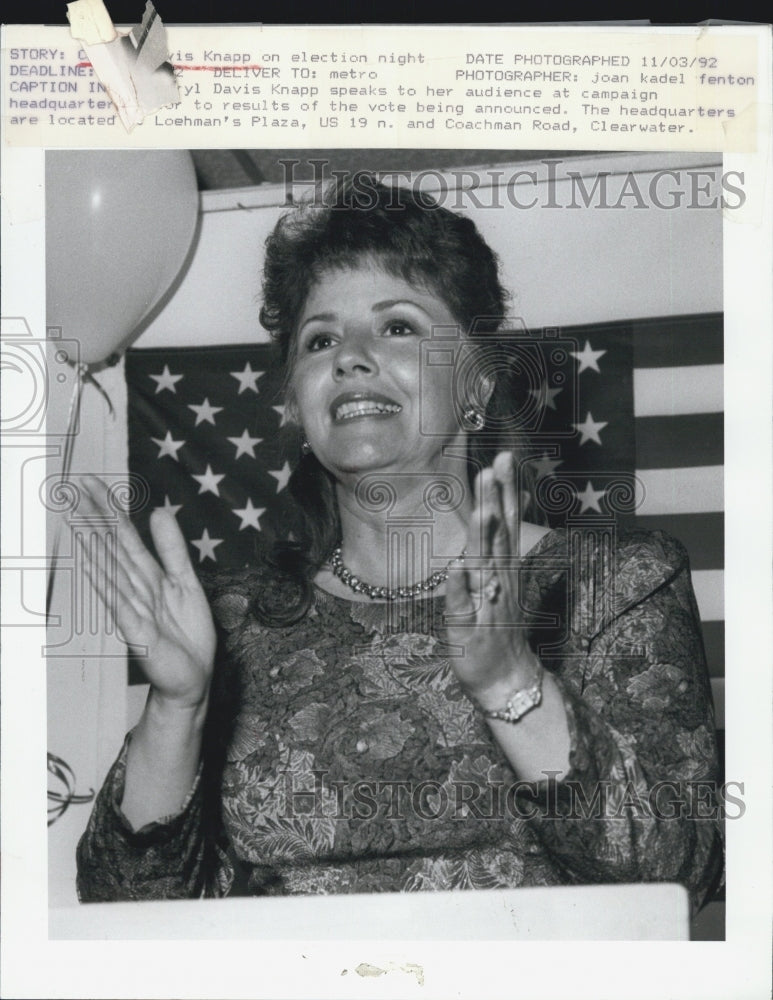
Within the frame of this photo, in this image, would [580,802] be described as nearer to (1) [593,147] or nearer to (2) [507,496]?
(2) [507,496]

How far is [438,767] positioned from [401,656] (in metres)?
0.22

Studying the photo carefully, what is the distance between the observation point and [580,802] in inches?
82.7

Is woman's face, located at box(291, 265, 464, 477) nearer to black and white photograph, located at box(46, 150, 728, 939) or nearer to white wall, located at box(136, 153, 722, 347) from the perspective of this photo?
black and white photograph, located at box(46, 150, 728, 939)

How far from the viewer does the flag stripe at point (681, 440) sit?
220 cm

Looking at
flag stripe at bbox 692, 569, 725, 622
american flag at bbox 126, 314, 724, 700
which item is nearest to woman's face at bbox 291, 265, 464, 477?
american flag at bbox 126, 314, 724, 700

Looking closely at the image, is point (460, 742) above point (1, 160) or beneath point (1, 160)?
beneath

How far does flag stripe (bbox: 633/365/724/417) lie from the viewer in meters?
2.20

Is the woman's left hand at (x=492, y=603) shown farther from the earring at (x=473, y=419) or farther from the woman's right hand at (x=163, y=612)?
the woman's right hand at (x=163, y=612)

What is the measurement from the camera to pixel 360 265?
218 centimetres

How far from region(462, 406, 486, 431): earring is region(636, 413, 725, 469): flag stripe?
32cm

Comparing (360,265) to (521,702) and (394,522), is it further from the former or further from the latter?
(521,702)

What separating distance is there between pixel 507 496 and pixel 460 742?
0.48 meters

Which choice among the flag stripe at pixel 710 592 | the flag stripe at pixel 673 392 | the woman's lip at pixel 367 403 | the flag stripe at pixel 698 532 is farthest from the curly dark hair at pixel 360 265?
the flag stripe at pixel 710 592

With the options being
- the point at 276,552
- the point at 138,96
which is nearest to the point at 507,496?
the point at 276,552
